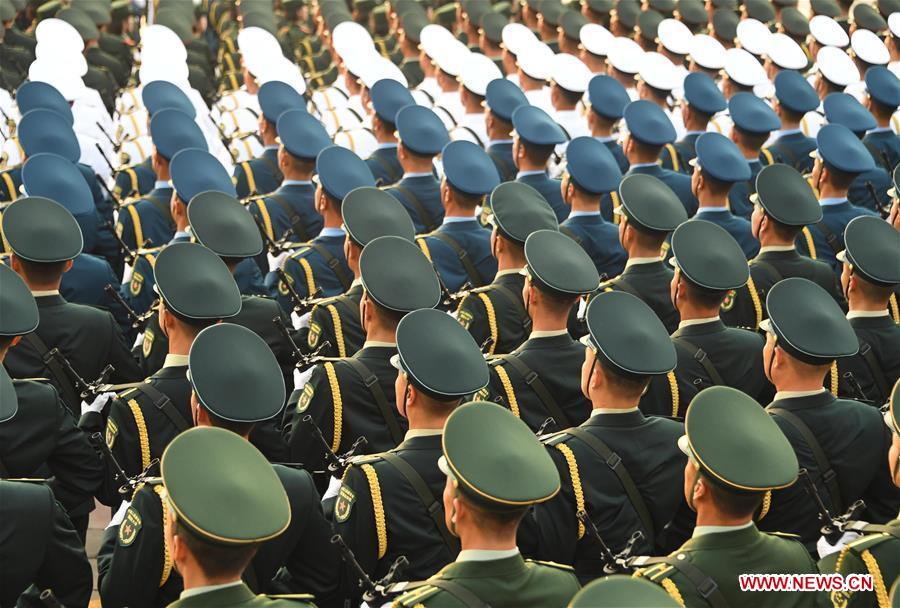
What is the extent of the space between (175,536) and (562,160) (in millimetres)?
7076

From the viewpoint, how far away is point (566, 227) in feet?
24.4

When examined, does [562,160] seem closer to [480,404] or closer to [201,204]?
[201,204]

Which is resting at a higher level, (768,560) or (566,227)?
(768,560)

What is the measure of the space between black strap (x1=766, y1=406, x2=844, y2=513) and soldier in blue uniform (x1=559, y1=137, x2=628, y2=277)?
2.75m

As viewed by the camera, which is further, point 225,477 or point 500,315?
point 500,315

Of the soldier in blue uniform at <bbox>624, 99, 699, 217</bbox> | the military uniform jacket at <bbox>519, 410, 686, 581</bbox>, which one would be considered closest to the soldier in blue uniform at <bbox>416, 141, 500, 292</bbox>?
the soldier in blue uniform at <bbox>624, 99, 699, 217</bbox>

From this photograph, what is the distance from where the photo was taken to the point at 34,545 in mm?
4051

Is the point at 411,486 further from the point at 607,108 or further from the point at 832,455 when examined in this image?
the point at 607,108

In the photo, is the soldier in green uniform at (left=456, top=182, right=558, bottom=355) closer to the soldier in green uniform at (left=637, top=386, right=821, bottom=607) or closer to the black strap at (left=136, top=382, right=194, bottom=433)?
the black strap at (left=136, top=382, right=194, bottom=433)

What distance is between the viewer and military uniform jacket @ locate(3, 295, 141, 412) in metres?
Result: 5.54

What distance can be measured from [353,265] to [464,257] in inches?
38.9

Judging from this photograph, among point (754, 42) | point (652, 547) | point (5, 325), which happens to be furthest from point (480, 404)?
point (754, 42)

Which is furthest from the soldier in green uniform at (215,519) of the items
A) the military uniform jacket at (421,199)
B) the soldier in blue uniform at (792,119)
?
the soldier in blue uniform at (792,119)

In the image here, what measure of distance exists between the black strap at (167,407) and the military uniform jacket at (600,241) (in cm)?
317
